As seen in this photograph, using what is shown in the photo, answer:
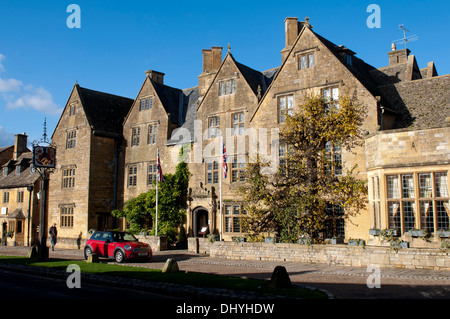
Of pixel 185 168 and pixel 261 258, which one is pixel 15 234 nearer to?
pixel 185 168

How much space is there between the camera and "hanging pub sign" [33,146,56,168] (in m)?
21.1

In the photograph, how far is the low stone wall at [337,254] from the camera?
1578cm

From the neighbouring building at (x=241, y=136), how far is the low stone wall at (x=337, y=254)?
1.71 meters

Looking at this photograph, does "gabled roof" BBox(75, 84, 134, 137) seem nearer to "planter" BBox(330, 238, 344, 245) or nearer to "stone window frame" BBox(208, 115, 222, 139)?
"stone window frame" BBox(208, 115, 222, 139)

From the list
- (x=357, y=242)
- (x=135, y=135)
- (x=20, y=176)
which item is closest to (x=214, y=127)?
(x=135, y=135)

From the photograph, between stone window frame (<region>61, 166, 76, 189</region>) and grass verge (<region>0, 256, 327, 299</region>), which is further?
stone window frame (<region>61, 166, 76, 189</region>)

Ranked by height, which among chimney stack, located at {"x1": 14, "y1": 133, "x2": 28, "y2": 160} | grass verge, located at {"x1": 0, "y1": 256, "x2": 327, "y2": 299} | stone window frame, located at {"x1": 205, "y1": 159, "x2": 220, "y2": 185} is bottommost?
grass verge, located at {"x1": 0, "y1": 256, "x2": 327, "y2": 299}

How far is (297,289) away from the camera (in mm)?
11891

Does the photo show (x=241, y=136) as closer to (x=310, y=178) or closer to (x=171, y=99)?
(x=310, y=178)

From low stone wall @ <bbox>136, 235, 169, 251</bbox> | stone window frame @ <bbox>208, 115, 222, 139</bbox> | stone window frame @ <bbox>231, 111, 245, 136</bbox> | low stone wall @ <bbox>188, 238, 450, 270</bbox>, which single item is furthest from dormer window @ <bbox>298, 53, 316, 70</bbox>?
low stone wall @ <bbox>136, 235, 169, 251</bbox>

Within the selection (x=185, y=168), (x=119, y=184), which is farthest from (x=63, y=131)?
(x=185, y=168)

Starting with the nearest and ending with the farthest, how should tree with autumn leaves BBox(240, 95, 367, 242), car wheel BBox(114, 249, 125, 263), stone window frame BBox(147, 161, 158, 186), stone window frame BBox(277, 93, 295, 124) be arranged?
car wheel BBox(114, 249, 125, 263) < tree with autumn leaves BBox(240, 95, 367, 242) < stone window frame BBox(277, 93, 295, 124) < stone window frame BBox(147, 161, 158, 186)

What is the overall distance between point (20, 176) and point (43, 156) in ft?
77.0

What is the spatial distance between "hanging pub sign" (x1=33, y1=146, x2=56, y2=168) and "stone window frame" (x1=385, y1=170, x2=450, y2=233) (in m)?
16.2
